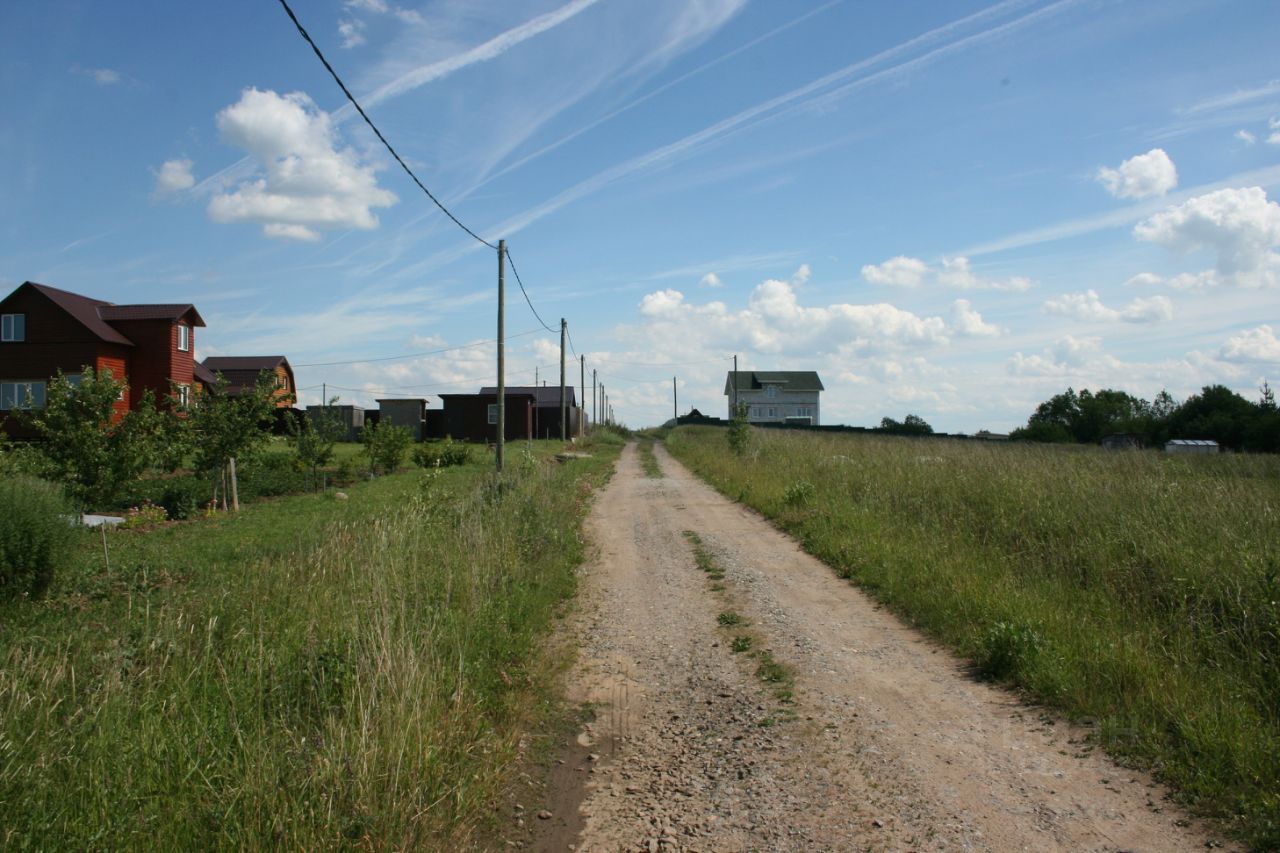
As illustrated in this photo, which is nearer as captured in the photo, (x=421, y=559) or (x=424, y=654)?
(x=424, y=654)

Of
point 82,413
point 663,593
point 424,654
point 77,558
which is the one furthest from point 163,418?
point 424,654

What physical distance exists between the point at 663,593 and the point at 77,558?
23.7ft

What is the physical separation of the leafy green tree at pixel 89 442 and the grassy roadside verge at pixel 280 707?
6.93m

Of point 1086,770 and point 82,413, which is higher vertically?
point 82,413

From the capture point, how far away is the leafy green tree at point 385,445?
26.3 m

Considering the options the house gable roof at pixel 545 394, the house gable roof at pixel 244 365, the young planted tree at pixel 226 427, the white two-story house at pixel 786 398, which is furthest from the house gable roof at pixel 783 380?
the young planted tree at pixel 226 427

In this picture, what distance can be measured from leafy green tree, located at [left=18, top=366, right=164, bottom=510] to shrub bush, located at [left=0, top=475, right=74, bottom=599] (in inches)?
201

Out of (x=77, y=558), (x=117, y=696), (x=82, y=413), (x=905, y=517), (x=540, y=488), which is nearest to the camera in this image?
(x=117, y=696)

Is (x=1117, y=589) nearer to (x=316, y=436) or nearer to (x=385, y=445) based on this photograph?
(x=316, y=436)

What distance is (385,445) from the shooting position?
2638cm

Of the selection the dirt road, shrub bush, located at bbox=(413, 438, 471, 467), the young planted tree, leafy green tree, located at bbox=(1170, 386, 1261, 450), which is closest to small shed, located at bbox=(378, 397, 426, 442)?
shrub bush, located at bbox=(413, 438, 471, 467)

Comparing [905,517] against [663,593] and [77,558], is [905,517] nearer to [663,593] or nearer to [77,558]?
[663,593]

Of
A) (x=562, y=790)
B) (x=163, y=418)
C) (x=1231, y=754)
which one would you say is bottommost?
(x=562, y=790)

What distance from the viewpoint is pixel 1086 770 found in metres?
4.38
